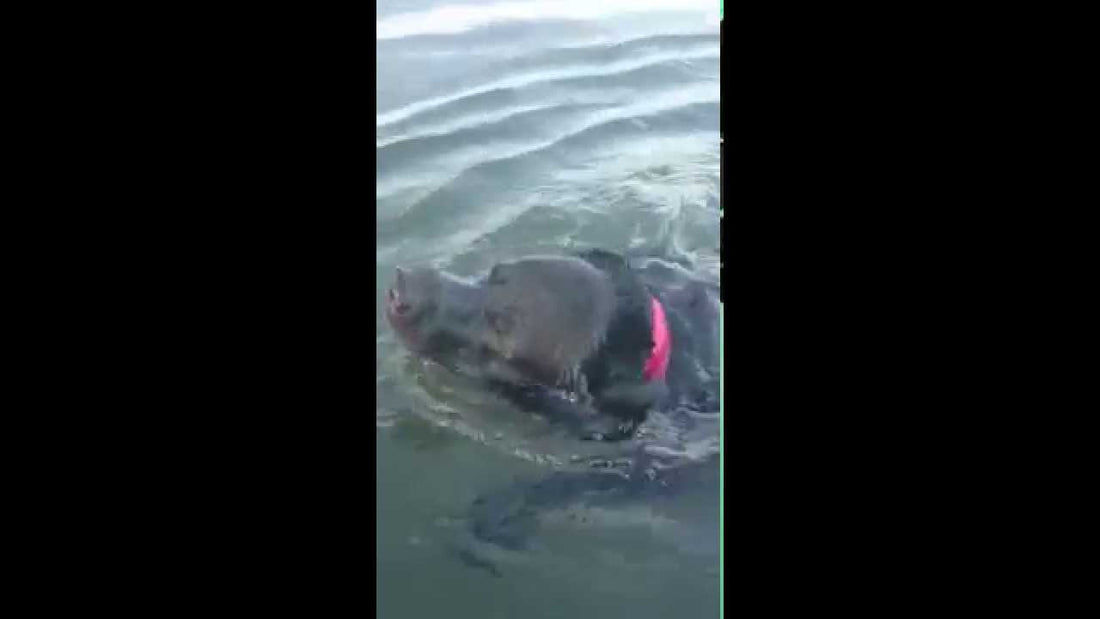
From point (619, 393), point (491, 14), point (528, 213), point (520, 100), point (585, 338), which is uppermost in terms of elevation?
point (491, 14)

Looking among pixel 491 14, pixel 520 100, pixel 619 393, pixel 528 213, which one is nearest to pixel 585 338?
pixel 619 393

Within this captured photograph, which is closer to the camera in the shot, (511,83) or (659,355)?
(659,355)

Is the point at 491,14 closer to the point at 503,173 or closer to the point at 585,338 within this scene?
the point at 503,173

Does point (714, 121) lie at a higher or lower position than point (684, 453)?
higher

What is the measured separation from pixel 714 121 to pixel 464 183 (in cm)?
49

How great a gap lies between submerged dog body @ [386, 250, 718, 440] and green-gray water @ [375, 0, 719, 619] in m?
0.04

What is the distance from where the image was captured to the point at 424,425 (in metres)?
2.13

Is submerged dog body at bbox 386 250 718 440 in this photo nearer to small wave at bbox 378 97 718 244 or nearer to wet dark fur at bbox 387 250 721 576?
wet dark fur at bbox 387 250 721 576

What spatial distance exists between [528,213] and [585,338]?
0.88 feet

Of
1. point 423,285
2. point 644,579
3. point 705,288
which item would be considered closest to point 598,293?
point 705,288

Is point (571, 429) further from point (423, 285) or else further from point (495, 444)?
point (423, 285)

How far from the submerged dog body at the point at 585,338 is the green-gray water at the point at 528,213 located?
4cm

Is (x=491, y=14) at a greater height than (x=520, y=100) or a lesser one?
greater

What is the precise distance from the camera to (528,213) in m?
2.15
